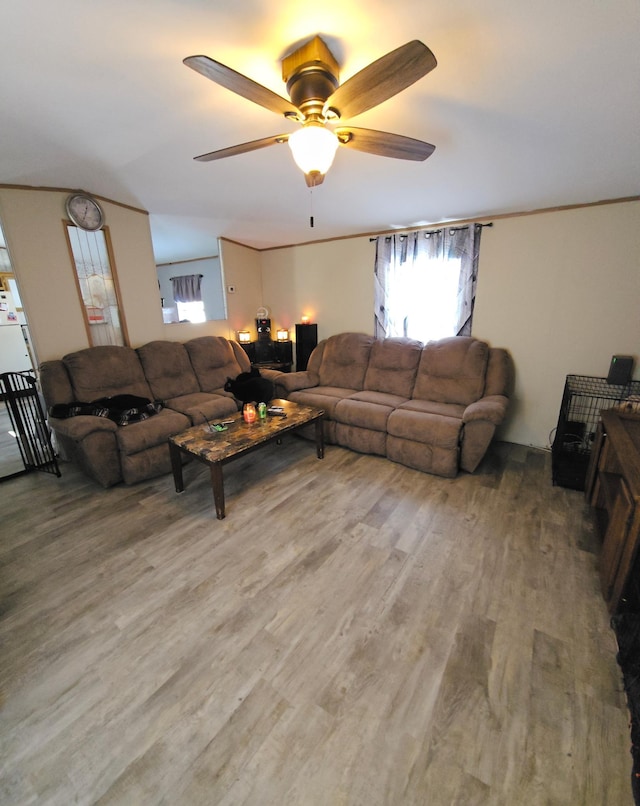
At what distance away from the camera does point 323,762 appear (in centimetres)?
104

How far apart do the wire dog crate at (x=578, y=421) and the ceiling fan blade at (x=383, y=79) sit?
2.50 metres

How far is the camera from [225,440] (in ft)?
7.76

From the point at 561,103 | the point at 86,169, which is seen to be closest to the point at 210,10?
the point at 561,103

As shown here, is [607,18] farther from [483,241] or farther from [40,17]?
[483,241]

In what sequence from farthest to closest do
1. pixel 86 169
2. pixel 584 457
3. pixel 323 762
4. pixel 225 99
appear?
pixel 584 457 < pixel 86 169 < pixel 225 99 < pixel 323 762

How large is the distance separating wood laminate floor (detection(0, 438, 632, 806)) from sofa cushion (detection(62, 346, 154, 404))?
1.03 meters

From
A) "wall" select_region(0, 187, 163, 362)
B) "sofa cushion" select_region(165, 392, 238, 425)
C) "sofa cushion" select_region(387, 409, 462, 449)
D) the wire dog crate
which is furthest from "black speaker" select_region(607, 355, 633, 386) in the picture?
"wall" select_region(0, 187, 163, 362)

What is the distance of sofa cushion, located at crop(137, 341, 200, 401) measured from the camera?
3354 mm

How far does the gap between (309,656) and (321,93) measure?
7.57 ft

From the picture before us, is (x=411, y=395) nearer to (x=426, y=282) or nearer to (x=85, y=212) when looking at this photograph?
(x=426, y=282)

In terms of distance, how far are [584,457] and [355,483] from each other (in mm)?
1813

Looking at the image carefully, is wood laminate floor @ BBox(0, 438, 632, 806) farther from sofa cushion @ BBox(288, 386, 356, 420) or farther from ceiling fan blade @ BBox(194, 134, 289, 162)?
ceiling fan blade @ BBox(194, 134, 289, 162)

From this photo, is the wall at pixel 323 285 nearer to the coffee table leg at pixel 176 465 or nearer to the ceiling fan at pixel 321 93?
the ceiling fan at pixel 321 93

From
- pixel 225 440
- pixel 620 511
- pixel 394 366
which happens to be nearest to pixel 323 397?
pixel 394 366
